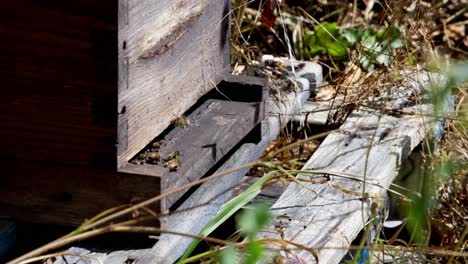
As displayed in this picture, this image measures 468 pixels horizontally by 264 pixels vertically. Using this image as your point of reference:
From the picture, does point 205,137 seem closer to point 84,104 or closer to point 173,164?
point 173,164

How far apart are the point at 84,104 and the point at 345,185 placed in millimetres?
819

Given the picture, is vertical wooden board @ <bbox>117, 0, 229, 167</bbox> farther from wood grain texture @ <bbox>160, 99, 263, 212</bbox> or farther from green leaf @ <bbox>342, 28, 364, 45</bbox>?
green leaf @ <bbox>342, 28, 364, 45</bbox>

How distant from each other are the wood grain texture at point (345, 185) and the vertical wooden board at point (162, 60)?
37cm

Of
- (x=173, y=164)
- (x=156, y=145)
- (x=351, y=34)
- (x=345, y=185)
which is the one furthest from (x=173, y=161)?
(x=351, y=34)

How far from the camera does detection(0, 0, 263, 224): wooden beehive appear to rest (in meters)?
2.11

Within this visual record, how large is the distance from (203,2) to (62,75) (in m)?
0.64

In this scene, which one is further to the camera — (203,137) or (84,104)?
(203,137)

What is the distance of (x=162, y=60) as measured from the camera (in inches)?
94.8

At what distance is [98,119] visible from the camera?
218 centimetres

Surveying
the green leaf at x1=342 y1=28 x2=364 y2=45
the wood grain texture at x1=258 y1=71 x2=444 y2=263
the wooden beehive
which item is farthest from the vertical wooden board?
the green leaf at x1=342 y1=28 x2=364 y2=45

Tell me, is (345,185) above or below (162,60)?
below

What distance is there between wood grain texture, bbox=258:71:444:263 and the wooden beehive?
0.85 ft

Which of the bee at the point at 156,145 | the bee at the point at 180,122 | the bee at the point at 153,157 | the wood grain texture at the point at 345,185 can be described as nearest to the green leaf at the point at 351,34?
the wood grain texture at the point at 345,185

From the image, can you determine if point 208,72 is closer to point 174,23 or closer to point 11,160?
point 174,23
